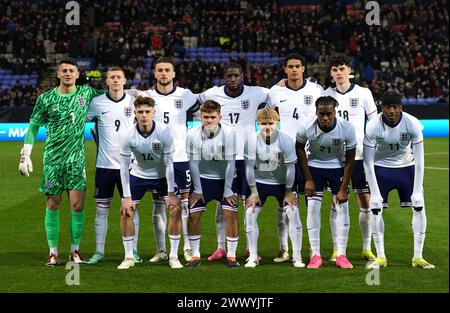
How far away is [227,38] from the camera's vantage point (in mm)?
33562

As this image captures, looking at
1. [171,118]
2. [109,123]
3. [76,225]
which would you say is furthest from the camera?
[171,118]

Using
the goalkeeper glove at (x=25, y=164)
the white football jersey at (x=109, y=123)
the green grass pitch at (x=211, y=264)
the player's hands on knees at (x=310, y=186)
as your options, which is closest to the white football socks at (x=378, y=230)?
the green grass pitch at (x=211, y=264)

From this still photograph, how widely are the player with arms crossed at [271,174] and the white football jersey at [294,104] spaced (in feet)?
2.22

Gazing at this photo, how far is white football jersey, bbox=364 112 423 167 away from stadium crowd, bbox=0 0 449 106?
68.0ft

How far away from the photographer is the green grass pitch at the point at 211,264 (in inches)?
316

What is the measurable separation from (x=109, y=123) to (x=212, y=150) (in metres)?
1.23

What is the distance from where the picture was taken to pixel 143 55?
3269cm

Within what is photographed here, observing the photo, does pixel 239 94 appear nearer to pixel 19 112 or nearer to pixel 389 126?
pixel 389 126

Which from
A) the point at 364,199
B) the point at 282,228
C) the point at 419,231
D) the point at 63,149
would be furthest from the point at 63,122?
the point at 419,231

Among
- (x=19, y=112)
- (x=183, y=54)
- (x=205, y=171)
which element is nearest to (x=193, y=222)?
(x=205, y=171)

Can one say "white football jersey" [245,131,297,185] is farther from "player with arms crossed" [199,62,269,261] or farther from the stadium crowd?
the stadium crowd

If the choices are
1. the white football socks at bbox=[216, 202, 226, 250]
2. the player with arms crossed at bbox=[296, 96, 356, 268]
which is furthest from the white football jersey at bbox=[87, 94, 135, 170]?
the player with arms crossed at bbox=[296, 96, 356, 268]

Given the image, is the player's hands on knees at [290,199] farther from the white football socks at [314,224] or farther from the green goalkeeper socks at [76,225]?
the green goalkeeper socks at [76,225]

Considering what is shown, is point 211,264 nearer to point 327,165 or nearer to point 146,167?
point 146,167
